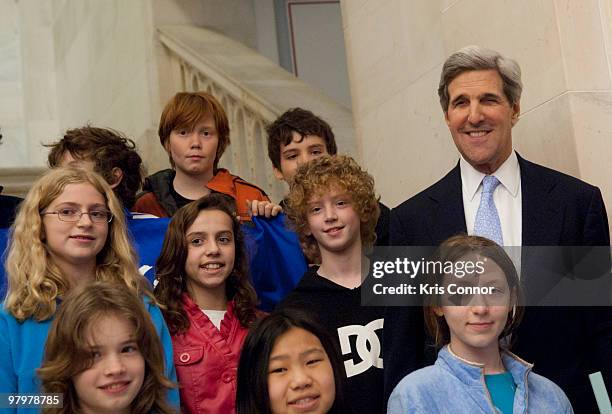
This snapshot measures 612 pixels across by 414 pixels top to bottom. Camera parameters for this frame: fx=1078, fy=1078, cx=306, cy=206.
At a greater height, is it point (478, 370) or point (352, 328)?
point (352, 328)

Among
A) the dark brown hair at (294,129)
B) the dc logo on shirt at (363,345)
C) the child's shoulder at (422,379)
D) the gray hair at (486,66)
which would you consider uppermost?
the dark brown hair at (294,129)

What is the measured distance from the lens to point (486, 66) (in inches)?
139

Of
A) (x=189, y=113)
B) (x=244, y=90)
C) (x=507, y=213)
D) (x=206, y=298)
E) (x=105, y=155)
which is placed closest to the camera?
(x=507, y=213)

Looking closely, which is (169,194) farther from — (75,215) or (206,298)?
(75,215)

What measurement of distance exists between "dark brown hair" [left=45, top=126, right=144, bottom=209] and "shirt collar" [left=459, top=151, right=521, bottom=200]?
1.46 meters

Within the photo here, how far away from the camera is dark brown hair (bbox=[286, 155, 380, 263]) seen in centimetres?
383

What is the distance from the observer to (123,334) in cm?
301

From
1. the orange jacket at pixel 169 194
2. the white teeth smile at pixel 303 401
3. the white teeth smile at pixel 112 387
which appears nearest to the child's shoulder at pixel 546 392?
the white teeth smile at pixel 303 401

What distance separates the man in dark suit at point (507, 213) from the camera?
10.7 ft

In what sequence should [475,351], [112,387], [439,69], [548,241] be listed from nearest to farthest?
[112,387] → [475,351] → [548,241] → [439,69]

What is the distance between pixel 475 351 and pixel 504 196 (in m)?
0.65

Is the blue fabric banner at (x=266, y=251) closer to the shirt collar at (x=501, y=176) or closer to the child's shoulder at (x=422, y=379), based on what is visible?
the shirt collar at (x=501, y=176)

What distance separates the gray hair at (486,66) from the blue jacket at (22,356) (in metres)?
1.32

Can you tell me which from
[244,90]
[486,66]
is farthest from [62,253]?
[244,90]
